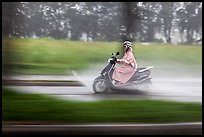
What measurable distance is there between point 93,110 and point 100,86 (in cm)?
30

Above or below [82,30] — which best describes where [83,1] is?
above

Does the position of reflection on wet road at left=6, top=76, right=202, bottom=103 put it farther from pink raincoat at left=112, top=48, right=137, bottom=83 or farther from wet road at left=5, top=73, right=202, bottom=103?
pink raincoat at left=112, top=48, right=137, bottom=83

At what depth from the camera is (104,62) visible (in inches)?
186

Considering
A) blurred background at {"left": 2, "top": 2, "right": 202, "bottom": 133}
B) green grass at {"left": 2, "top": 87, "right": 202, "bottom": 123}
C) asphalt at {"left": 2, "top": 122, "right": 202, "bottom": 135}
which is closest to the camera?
asphalt at {"left": 2, "top": 122, "right": 202, "bottom": 135}

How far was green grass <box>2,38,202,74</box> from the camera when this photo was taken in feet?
15.5

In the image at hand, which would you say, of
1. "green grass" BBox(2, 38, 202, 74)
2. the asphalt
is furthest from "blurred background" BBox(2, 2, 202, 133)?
the asphalt

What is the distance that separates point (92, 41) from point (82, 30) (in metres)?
0.18

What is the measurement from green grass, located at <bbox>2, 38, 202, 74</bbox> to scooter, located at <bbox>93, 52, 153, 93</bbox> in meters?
0.10

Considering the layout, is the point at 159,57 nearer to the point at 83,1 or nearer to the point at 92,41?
the point at 92,41

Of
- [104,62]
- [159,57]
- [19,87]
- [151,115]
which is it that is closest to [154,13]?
[159,57]

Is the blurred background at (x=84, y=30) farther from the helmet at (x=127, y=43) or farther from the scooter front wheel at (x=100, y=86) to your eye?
the scooter front wheel at (x=100, y=86)

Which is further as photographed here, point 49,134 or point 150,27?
point 150,27

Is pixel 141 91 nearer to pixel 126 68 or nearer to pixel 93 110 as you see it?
pixel 126 68

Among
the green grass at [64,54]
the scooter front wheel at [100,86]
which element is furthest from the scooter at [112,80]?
the green grass at [64,54]
